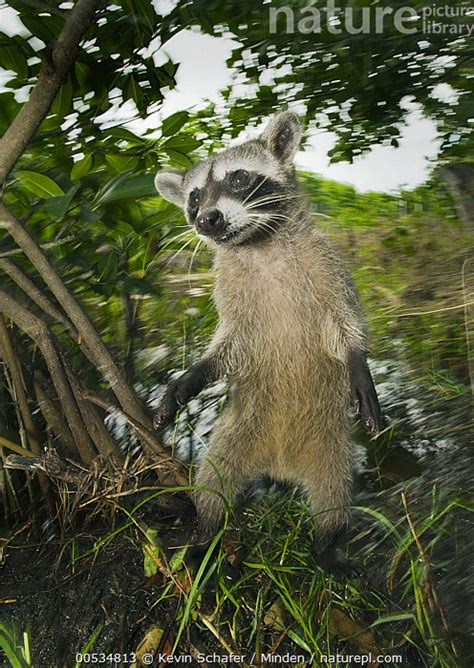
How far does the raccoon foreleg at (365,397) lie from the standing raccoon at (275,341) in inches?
0.8

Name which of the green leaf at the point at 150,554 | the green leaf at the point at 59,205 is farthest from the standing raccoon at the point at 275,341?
the green leaf at the point at 59,205

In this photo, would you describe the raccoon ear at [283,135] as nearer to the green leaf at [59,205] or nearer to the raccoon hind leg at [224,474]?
the green leaf at [59,205]

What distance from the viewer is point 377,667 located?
131 cm

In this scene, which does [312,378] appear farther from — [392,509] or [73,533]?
[73,533]

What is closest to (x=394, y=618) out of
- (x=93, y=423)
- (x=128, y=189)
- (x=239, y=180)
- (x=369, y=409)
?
(x=369, y=409)

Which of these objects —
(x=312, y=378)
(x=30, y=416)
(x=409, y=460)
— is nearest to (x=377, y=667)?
(x=409, y=460)

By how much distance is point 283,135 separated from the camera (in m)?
1.47

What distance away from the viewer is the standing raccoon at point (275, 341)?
1.47 meters

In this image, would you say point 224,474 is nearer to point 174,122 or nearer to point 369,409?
point 369,409

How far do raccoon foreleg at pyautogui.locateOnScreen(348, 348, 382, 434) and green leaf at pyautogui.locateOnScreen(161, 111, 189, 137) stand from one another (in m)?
0.71

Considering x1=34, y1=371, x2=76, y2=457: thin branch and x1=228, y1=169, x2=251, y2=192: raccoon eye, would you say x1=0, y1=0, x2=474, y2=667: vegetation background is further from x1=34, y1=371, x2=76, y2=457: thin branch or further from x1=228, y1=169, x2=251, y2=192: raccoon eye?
x1=228, y1=169, x2=251, y2=192: raccoon eye

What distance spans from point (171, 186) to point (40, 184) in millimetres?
321

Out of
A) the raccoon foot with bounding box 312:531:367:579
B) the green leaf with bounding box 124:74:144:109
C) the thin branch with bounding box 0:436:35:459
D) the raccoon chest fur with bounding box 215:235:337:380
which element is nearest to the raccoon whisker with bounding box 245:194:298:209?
the raccoon chest fur with bounding box 215:235:337:380

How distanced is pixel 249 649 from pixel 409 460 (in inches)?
20.5
